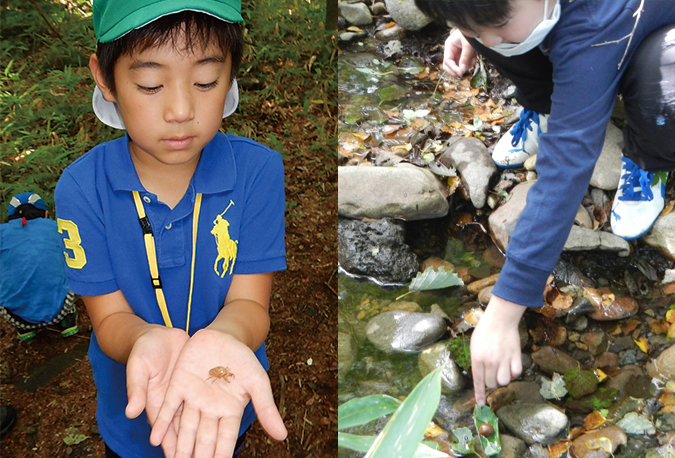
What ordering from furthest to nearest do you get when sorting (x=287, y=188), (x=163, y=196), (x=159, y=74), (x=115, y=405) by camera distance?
(x=287, y=188) → (x=115, y=405) → (x=163, y=196) → (x=159, y=74)

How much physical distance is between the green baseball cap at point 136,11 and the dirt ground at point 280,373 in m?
1.06

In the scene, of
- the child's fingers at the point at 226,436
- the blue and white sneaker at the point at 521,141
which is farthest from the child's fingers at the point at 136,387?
the blue and white sneaker at the point at 521,141

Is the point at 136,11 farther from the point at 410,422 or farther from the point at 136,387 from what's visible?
the point at 410,422

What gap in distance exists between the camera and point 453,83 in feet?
3.67

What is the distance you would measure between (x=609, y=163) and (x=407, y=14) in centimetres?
44

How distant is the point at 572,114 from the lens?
0.88m

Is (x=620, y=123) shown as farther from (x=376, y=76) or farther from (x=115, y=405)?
(x=115, y=405)

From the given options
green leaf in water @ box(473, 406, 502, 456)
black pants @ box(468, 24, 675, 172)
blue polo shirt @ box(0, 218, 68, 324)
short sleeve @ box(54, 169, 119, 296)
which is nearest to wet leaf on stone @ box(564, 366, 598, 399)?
green leaf in water @ box(473, 406, 502, 456)

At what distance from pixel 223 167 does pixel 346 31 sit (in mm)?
420

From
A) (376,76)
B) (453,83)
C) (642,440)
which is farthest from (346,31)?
(642,440)

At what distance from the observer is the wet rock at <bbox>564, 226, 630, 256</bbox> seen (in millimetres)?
999

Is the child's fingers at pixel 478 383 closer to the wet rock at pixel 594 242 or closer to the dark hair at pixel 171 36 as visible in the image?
the wet rock at pixel 594 242

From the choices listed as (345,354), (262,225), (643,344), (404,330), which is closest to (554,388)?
(643,344)

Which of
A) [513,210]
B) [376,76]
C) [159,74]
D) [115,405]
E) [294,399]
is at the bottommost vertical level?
[294,399]
